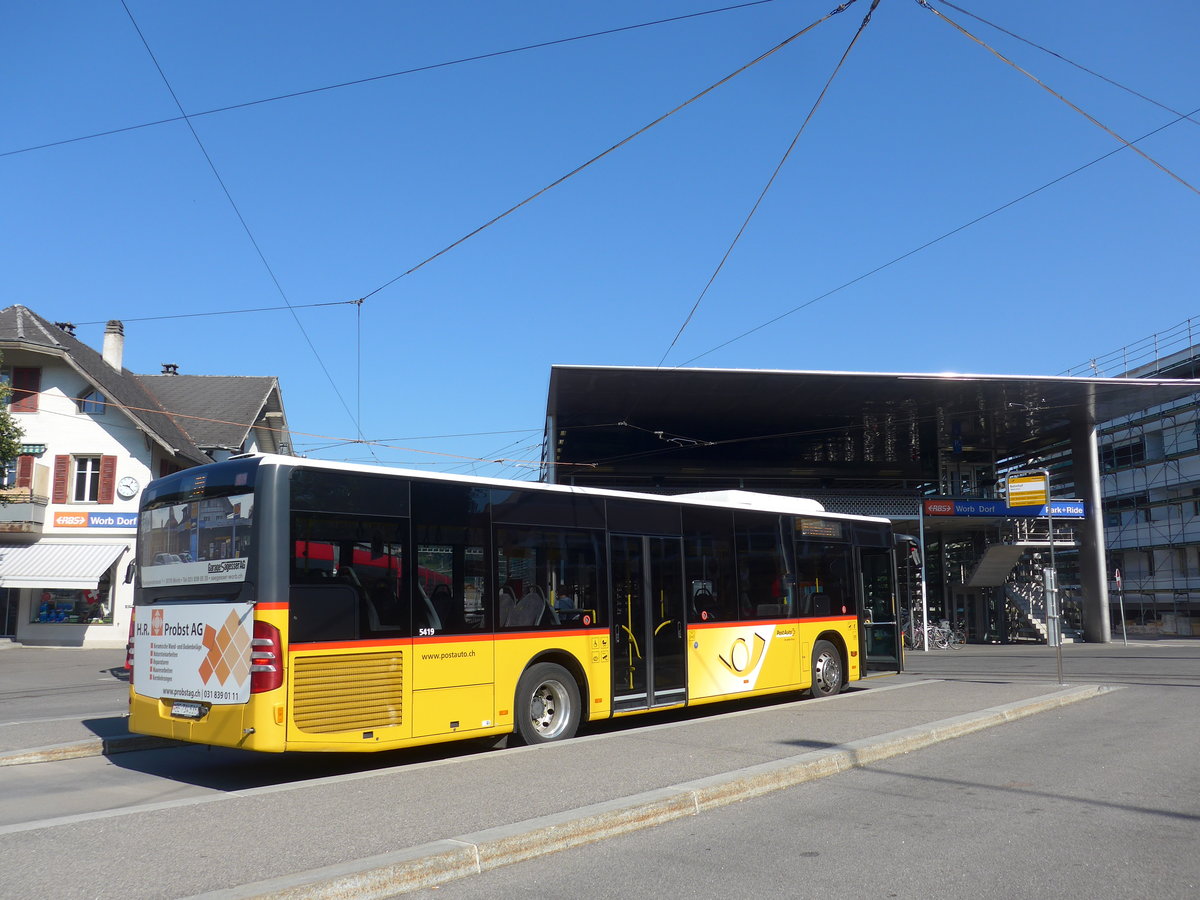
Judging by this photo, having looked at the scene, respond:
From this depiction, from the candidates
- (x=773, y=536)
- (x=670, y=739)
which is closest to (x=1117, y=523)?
(x=773, y=536)

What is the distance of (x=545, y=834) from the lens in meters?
6.27

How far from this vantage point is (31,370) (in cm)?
3503

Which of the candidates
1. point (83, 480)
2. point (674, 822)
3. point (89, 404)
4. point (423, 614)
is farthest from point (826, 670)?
point (89, 404)

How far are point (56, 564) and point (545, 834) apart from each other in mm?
31477

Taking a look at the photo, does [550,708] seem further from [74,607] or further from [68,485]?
[68,485]

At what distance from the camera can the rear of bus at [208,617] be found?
8.20 metres

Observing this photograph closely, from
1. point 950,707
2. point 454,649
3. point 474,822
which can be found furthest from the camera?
point 950,707

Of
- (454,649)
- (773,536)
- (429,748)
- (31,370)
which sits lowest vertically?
(429,748)

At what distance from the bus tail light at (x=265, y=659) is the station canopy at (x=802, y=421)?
56.5 ft

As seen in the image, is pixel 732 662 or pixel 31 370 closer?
pixel 732 662

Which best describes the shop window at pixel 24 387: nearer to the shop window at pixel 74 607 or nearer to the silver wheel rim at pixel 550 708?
the shop window at pixel 74 607

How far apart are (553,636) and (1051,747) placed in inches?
205

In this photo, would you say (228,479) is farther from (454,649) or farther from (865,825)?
(865,825)

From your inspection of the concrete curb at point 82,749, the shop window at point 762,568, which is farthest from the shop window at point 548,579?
the concrete curb at point 82,749
